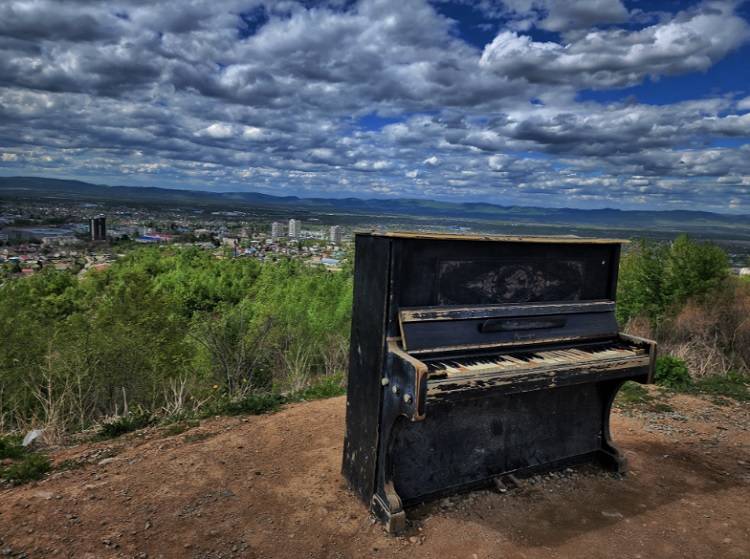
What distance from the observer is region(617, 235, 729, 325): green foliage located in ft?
52.5

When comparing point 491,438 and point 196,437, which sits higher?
point 491,438

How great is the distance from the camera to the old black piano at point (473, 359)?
3.70m

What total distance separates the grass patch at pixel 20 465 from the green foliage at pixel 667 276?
53.5 feet

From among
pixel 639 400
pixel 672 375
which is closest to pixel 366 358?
pixel 639 400

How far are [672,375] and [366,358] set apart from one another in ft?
22.4

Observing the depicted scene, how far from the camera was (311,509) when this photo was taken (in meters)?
4.16

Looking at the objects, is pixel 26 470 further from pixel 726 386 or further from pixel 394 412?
pixel 726 386

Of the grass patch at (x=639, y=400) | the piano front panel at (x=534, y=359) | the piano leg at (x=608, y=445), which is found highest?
the piano front panel at (x=534, y=359)

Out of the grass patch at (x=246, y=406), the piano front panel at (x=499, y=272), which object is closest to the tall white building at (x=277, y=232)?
the grass patch at (x=246, y=406)

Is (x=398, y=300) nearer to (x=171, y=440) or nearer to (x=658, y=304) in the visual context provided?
(x=171, y=440)

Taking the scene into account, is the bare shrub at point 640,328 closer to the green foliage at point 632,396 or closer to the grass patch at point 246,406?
the green foliage at point 632,396

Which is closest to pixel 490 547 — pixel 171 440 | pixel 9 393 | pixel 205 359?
pixel 171 440

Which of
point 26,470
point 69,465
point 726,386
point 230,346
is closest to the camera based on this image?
point 26,470

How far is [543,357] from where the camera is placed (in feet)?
13.3
